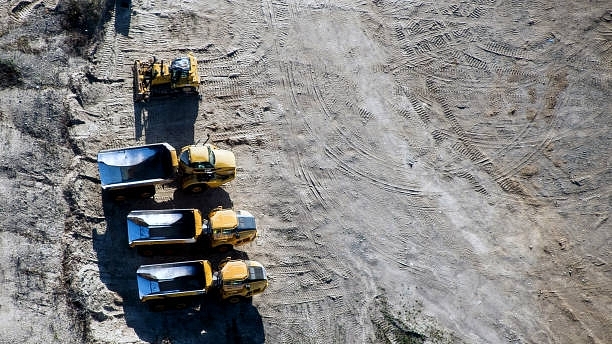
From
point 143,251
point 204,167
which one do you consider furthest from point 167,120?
point 143,251

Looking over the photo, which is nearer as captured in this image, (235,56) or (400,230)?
(400,230)

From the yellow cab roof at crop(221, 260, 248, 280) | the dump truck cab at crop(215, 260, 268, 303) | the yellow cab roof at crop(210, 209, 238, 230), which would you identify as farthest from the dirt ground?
the yellow cab roof at crop(210, 209, 238, 230)

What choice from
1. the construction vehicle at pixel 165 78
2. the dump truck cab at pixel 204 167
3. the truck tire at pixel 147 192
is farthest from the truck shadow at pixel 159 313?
the construction vehicle at pixel 165 78

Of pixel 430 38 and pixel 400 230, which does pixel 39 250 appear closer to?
pixel 400 230

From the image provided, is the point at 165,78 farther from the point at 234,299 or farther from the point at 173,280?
the point at 234,299

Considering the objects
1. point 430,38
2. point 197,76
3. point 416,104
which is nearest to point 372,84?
point 416,104

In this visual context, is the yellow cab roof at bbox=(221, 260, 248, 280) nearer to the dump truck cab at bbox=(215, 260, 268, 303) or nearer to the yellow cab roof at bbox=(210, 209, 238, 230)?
the dump truck cab at bbox=(215, 260, 268, 303)

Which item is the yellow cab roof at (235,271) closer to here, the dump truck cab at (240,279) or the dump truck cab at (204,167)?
the dump truck cab at (240,279)
